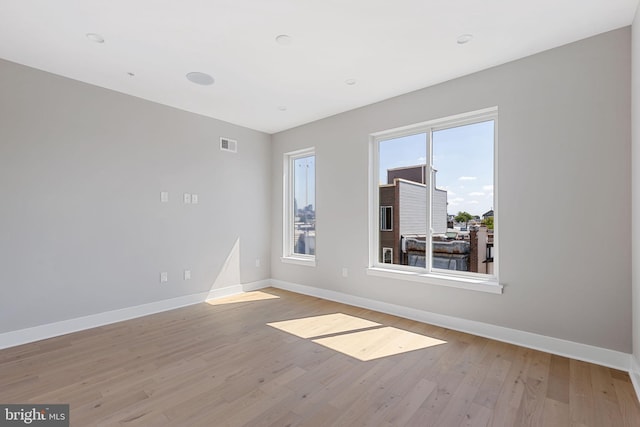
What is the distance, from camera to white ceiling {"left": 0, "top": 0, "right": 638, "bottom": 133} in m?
2.21

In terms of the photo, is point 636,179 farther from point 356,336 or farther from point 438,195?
point 356,336

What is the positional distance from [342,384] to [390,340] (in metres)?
0.94

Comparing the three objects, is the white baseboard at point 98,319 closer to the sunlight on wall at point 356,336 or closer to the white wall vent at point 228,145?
the sunlight on wall at point 356,336

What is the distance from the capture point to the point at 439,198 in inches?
143

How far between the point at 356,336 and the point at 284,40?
294cm

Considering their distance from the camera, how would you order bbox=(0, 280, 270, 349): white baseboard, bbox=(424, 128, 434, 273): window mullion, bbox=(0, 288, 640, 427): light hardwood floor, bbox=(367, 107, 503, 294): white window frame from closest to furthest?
bbox=(0, 288, 640, 427): light hardwood floor < bbox=(0, 280, 270, 349): white baseboard < bbox=(367, 107, 503, 294): white window frame < bbox=(424, 128, 434, 273): window mullion

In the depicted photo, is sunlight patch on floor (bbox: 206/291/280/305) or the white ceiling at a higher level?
the white ceiling

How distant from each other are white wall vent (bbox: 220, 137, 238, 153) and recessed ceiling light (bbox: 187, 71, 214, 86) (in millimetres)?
1349

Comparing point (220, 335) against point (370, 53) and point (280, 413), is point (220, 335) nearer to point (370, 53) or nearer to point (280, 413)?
point (280, 413)

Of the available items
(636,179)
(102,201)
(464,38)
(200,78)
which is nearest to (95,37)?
(200,78)

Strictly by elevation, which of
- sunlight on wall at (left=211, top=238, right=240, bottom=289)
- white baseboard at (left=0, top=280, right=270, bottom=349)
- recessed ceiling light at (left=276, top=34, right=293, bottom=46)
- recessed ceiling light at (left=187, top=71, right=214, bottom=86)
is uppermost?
recessed ceiling light at (left=276, top=34, right=293, bottom=46)

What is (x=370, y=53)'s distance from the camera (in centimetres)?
284

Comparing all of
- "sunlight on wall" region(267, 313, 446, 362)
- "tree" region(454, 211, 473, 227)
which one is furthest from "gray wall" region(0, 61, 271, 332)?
"tree" region(454, 211, 473, 227)

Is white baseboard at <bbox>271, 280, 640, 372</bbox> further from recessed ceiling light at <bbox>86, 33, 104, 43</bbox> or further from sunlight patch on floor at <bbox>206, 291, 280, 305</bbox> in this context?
recessed ceiling light at <bbox>86, 33, 104, 43</bbox>
